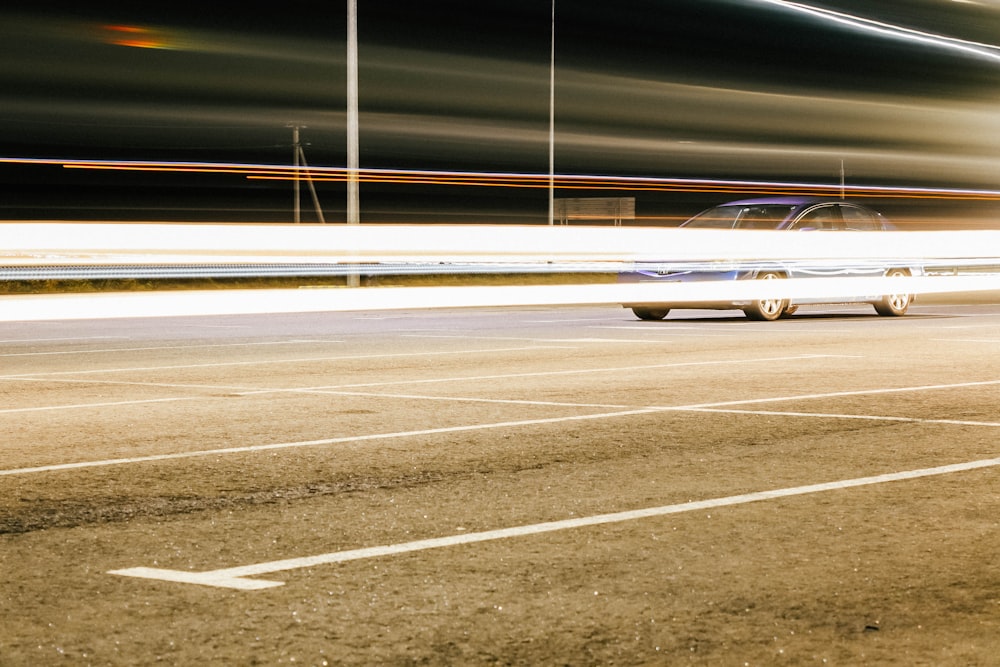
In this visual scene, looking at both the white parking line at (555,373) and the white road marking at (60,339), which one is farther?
the white road marking at (60,339)

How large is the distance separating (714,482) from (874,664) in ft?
10.0

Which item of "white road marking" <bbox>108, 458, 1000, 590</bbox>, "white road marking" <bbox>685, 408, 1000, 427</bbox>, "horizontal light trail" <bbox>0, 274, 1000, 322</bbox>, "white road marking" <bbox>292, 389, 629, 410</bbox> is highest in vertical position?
"white road marking" <bbox>108, 458, 1000, 590</bbox>

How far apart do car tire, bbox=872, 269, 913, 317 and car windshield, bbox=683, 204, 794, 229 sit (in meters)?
1.97

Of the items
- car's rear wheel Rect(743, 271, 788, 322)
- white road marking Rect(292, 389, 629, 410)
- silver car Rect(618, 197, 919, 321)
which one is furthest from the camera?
silver car Rect(618, 197, 919, 321)

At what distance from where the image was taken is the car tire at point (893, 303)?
23.3 meters

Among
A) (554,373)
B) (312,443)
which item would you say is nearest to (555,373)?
(554,373)

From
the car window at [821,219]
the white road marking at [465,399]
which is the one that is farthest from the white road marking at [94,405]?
the car window at [821,219]

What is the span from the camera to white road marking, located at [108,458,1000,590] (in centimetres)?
521

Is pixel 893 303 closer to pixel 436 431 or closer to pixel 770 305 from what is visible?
pixel 770 305

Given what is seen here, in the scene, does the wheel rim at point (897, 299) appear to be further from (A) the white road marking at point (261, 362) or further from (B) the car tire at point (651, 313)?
(A) the white road marking at point (261, 362)

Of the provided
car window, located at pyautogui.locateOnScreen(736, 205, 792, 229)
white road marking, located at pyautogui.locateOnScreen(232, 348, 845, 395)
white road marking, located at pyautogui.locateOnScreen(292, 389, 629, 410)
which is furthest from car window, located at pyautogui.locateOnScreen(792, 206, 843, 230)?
white road marking, located at pyautogui.locateOnScreen(292, 389, 629, 410)

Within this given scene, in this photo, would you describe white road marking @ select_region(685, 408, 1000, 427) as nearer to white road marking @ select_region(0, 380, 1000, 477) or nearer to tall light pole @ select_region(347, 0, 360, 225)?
white road marking @ select_region(0, 380, 1000, 477)

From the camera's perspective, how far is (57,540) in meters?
5.86

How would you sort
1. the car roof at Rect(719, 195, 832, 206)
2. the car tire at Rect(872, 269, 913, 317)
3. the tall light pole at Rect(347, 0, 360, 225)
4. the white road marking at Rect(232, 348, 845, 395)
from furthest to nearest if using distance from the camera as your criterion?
the tall light pole at Rect(347, 0, 360, 225)
the car tire at Rect(872, 269, 913, 317)
the car roof at Rect(719, 195, 832, 206)
the white road marking at Rect(232, 348, 845, 395)
